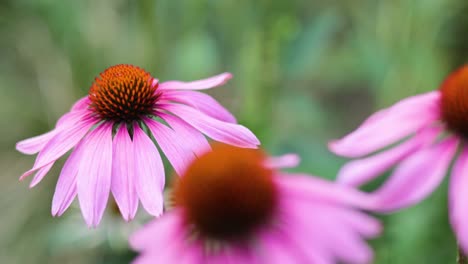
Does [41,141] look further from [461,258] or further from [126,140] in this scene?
[461,258]

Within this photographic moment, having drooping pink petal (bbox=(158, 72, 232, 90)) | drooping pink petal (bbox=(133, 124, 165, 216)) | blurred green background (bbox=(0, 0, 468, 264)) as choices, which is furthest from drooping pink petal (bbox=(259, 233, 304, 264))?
blurred green background (bbox=(0, 0, 468, 264))

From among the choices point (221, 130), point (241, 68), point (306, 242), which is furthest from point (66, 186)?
point (241, 68)

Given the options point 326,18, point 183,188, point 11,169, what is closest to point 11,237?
point 11,169

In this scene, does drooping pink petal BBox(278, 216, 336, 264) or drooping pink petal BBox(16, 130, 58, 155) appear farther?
drooping pink petal BBox(16, 130, 58, 155)

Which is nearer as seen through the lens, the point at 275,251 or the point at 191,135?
the point at 275,251

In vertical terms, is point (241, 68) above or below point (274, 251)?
below

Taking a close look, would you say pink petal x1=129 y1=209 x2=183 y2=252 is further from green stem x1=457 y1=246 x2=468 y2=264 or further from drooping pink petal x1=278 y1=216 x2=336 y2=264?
green stem x1=457 y1=246 x2=468 y2=264
